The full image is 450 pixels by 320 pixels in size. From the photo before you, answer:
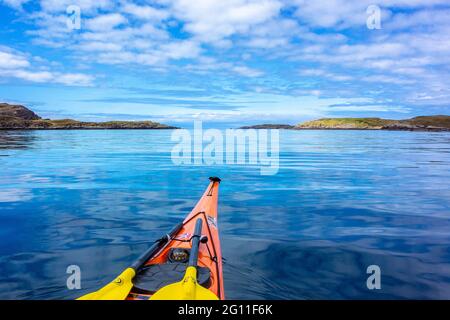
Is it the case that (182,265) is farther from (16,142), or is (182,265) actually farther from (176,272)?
(16,142)

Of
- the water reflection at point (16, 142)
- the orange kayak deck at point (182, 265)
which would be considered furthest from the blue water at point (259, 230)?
the water reflection at point (16, 142)

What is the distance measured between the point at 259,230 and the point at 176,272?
527 centimetres

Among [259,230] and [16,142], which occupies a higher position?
[16,142]

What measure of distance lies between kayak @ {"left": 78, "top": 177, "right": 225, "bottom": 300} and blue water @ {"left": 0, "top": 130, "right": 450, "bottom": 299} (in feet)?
2.53

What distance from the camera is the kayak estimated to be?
513cm

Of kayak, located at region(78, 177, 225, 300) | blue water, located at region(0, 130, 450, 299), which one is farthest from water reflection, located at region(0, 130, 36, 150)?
kayak, located at region(78, 177, 225, 300)

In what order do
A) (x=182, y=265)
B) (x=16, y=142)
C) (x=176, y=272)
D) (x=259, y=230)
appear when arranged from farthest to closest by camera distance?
(x=16, y=142) < (x=259, y=230) < (x=182, y=265) < (x=176, y=272)

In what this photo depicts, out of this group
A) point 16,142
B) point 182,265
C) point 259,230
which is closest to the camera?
point 182,265

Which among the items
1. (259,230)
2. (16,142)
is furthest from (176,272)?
Answer: (16,142)

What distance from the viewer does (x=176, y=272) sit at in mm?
6480

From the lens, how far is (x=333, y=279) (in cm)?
787

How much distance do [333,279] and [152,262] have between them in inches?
157
